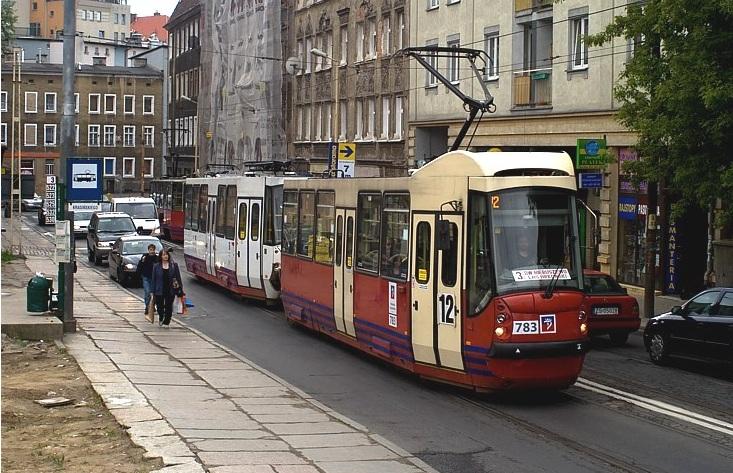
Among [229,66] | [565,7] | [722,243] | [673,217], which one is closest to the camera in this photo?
[673,217]

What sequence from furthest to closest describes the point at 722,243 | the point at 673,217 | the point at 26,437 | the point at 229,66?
the point at 229,66
the point at 722,243
the point at 673,217
the point at 26,437

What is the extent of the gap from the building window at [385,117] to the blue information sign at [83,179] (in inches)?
1082

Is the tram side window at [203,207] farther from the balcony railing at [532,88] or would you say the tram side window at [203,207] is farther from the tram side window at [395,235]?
the tram side window at [395,235]

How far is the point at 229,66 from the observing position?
70312mm

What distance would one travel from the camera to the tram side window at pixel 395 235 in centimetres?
1650

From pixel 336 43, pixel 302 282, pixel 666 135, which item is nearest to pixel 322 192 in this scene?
pixel 302 282

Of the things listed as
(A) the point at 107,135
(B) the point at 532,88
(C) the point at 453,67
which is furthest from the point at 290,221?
(A) the point at 107,135

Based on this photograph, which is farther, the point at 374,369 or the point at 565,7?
the point at 565,7

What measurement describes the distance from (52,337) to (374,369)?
661 centimetres

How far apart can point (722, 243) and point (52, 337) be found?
16867 mm

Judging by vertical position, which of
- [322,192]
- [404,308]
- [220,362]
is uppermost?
[322,192]

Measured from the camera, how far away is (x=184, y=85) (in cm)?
9231

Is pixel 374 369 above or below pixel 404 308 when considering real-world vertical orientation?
below

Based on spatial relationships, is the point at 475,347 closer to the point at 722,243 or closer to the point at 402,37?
the point at 722,243
